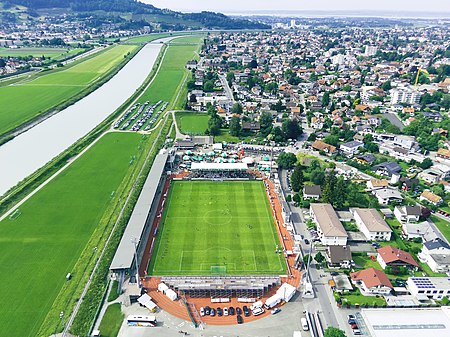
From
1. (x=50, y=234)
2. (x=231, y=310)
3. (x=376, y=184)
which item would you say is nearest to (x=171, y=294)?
(x=231, y=310)

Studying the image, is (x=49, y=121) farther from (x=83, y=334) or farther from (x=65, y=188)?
(x=83, y=334)

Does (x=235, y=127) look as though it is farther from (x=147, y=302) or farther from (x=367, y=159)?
(x=147, y=302)

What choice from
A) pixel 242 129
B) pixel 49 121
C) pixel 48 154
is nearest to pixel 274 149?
pixel 242 129

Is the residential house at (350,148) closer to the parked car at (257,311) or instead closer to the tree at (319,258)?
the tree at (319,258)

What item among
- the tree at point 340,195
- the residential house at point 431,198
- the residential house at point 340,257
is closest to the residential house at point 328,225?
the tree at point 340,195

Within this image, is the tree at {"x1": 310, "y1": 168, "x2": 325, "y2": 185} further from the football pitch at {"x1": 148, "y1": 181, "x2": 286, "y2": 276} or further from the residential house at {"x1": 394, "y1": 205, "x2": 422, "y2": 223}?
the residential house at {"x1": 394, "y1": 205, "x2": 422, "y2": 223}

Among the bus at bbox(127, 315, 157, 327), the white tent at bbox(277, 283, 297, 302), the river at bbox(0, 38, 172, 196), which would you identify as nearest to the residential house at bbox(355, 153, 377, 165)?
the white tent at bbox(277, 283, 297, 302)

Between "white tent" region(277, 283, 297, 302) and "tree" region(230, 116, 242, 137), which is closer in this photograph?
"white tent" region(277, 283, 297, 302)
